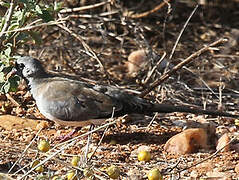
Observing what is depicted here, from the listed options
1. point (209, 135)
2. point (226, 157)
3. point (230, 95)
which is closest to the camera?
point (226, 157)

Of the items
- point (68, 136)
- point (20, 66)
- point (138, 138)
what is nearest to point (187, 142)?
point (138, 138)

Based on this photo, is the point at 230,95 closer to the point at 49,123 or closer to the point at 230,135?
the point at 230,135

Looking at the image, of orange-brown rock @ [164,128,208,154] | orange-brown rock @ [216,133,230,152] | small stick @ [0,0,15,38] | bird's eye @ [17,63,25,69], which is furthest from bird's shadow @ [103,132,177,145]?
small stick @ [0,0,15,38]

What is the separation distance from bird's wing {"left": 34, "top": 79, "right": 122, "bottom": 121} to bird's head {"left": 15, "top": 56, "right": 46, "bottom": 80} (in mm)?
282

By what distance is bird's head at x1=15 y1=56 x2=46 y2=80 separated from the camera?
510 cm

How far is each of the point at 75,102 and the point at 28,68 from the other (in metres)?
0.64

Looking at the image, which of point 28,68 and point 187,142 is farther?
point 28,68

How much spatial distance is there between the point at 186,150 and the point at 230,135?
0.55m

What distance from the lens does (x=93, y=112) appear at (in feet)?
15.5

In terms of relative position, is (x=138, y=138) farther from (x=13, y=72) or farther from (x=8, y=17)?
(x=8, y=17)

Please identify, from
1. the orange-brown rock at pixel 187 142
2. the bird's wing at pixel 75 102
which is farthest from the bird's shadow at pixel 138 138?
the bird's wing at pixel 75 102

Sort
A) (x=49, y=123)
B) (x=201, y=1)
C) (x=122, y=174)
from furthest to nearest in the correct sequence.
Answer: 1. (x=201, y=1)
2. (x=49, y=123)
3. (x=122, y=174)

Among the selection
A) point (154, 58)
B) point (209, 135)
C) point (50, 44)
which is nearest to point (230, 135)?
point (209, 135)

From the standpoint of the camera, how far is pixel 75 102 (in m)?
4.76
